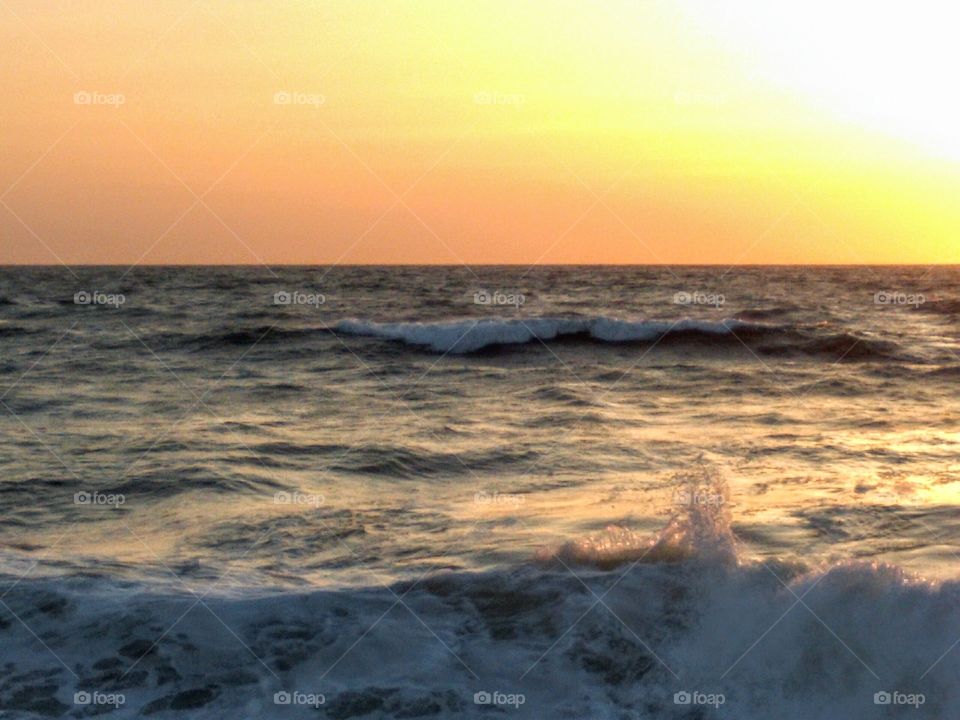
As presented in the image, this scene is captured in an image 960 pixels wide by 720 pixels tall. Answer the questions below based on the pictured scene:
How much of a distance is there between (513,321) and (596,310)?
6561 mm

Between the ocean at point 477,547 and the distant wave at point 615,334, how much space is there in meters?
5.48

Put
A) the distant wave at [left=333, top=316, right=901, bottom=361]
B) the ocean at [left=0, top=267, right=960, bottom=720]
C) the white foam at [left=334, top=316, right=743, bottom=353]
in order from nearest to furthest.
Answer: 1. the ocean at [left=0, top=267, right=960, bottom=720]
2. the distant wave at [left=333, top=316, right=901, bottom=361]
3. the white foam at [left=334, top=316, right=743, bottom=353]

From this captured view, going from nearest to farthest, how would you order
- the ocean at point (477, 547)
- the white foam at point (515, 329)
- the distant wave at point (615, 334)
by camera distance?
the ocean at point (477, 547)
the distant wave at point (615, 334)
the white foam at point (515, 329)

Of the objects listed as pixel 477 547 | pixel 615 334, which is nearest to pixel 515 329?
pixel 615 334

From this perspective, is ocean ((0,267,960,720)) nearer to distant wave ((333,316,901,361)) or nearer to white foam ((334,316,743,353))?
distant wave ((333,316,901,361))

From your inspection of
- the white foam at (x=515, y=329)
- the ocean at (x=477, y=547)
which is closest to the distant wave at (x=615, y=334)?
the white foam at (x=515, y=329)

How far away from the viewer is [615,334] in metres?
26.9

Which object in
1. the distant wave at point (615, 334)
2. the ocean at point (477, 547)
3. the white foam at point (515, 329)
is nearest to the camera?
the ocean at point (477, 547)

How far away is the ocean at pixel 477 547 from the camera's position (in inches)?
249

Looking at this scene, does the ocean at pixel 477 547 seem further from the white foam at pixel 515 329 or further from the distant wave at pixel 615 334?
the white foam at pixel 515 329

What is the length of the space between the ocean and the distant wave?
5478mm

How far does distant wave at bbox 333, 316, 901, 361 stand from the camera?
23219 mm

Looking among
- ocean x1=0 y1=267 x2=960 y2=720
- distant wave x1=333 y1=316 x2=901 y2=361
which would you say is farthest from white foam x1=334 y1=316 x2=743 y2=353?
ocean x1=0 y1=267 x2=960 y2=720

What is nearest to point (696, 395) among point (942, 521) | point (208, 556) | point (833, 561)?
point (942, 521)
